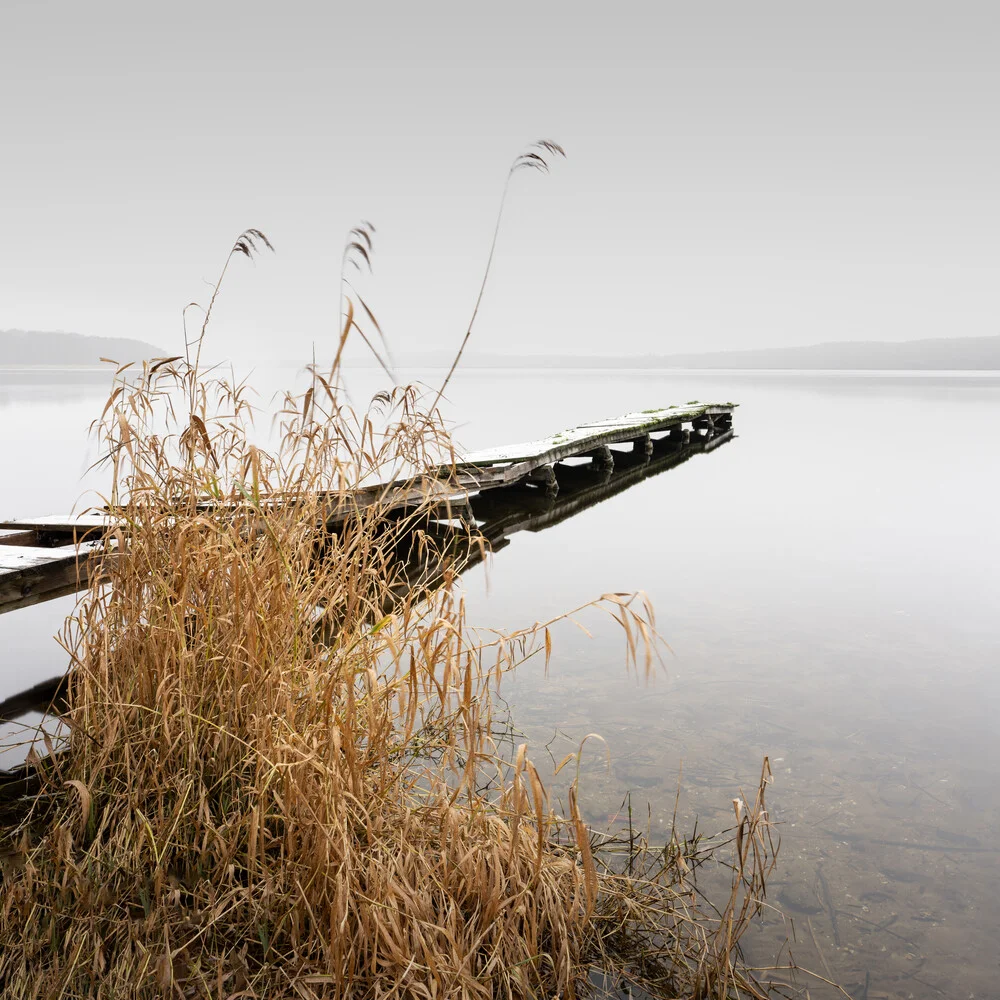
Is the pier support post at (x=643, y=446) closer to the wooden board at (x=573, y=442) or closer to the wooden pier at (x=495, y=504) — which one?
the wooden pier at (x=495, y=504)

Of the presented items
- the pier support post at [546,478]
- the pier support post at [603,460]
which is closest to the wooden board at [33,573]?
the pier support post at [546,478]

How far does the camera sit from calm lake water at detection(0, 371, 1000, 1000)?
2.72m

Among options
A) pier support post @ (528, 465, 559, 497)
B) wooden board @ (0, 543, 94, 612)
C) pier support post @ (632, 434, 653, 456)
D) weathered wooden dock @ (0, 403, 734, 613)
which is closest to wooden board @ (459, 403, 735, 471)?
weathered wooden dock @ (0, 403, 734, 613)

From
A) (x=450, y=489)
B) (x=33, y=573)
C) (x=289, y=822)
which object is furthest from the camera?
(x=33, y=573)

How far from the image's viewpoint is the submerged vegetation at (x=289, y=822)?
196cm

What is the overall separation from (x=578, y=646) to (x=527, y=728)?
55.8 inches

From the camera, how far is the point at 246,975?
6.47 feet

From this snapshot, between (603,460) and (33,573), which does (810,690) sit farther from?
(603,460)

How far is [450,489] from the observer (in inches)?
120

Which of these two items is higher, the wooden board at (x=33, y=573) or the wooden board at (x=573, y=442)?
the wooden board at (x=33, y=573)

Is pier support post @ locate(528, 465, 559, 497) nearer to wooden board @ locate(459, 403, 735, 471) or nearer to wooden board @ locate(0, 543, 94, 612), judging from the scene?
wooden board @ locate(459, 403, 735, 471)

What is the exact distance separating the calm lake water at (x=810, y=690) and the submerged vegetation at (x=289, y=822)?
42cm

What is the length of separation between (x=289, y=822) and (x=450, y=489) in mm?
1316

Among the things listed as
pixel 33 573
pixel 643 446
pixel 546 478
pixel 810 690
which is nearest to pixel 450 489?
pixel 33 573
